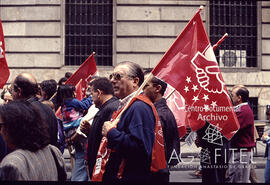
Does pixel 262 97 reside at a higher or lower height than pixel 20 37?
lower

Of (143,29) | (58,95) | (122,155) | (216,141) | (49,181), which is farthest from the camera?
(143,29)

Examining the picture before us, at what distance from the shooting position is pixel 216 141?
6246 mm

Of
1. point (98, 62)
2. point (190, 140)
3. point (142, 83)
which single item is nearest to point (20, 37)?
point (98, 62)

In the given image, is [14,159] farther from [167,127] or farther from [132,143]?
[167,127]

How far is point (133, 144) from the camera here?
12.8ft

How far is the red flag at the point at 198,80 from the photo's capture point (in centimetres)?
491

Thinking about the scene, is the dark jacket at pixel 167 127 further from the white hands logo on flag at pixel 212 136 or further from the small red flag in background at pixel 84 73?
the small red flag in background at pixel 84 73

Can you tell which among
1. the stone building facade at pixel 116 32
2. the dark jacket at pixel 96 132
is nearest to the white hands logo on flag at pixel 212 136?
the dark jacket at pixel 96 132

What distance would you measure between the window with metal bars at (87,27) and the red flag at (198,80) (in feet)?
38.7

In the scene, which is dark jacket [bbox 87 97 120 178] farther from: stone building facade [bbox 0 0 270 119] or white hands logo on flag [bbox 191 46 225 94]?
stone building facade [bbox 0 0 270 119]

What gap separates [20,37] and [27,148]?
1376 centimetres

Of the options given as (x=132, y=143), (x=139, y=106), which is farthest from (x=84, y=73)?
(x=132, y=143)

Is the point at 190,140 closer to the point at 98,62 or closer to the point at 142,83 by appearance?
the point at 142,83

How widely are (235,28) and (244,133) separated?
1052 centimetres
